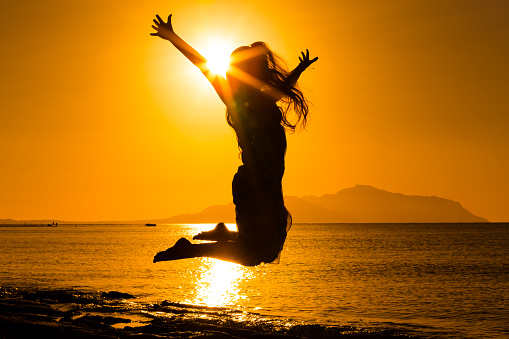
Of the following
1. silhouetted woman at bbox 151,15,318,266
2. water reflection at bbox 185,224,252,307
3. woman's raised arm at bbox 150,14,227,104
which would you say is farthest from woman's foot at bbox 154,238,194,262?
water reflection at bbox 185,224,252,307

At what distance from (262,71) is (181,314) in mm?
29855

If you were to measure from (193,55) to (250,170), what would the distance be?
1.31 meters

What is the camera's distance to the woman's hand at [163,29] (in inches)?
242

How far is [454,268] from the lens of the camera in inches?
3418

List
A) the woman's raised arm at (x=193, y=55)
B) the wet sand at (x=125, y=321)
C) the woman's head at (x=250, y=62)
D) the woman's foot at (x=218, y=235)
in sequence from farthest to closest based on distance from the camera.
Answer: the wet sand at (x=125, y=321) < the woman's foot at (x=218, y=235) < the woman's head at (x=250, y=62) < the woman's raised arm at (x=193, y=55)

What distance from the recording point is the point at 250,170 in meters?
6.14

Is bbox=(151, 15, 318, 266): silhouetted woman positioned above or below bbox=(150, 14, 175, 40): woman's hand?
below

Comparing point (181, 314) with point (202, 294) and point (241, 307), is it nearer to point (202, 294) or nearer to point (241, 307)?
point (241, 307)

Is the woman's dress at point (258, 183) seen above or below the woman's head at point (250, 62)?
below

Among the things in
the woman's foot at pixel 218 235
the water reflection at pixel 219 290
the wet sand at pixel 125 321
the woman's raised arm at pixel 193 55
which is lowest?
the water reflection at pixel 219 290

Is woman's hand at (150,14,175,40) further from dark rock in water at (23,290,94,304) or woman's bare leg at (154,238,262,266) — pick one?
dark rock in water at (23,290,94,304)

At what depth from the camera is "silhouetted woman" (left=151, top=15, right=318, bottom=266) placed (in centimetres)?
610

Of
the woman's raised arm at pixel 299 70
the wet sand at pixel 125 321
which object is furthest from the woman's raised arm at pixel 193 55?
the wet sand at pixel 125 321

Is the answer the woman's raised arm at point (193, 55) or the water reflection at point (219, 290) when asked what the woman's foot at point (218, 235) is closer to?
the woman's raised arm at point (193, 55)
